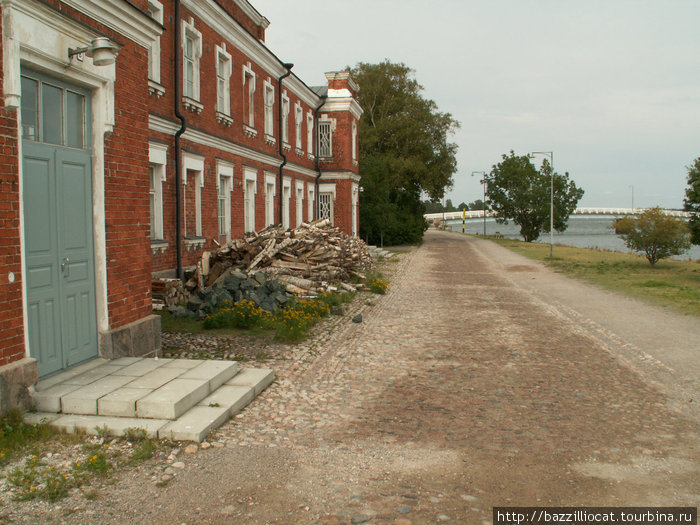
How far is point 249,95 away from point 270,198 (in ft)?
13.9

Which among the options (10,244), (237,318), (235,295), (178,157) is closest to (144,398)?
(10,244)

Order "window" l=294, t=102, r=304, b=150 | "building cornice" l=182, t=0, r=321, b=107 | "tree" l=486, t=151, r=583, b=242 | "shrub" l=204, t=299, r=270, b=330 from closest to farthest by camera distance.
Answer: "shrub" l=204, t=299, r=270, b=330 < "building cornice" l=182, t=0, r=321, b=107 < "window" l=294, t=102, r=304, b=150 < "tree" l=486, t=151, r=583, b=242

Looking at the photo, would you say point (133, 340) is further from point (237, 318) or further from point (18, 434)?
point (237, 318)

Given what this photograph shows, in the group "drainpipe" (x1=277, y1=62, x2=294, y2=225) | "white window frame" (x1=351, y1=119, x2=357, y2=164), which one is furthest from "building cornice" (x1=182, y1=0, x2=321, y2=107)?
"white window frame" (x1=351, y1=119, x2=357, y2=164)

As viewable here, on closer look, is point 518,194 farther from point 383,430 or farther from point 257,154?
point 383,430

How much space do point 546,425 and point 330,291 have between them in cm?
952

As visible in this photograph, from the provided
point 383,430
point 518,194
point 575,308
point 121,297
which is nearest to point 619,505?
point 383,430

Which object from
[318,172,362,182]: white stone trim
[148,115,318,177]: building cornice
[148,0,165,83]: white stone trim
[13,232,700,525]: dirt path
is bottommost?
[13,232,700,525]: dirt path

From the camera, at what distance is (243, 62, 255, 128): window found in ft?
66.2

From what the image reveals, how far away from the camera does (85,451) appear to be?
4938mm

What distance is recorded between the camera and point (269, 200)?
2316 centimetres

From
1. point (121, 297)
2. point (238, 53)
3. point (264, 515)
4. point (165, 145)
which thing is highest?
point (238, 53)

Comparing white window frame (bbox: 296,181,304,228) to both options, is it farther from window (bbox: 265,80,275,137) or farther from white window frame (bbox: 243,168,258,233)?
white window frame (bbox: 243,168,258,233)

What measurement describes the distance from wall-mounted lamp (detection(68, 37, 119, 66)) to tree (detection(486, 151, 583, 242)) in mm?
58335
